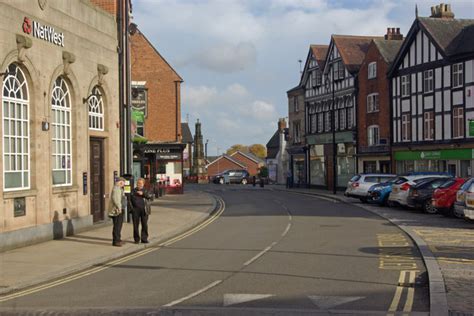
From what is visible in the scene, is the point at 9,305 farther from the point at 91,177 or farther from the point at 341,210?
the point at 341,210

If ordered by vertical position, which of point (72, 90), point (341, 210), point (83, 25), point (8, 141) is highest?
point (83, 25)

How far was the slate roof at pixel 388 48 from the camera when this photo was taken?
48681 mm

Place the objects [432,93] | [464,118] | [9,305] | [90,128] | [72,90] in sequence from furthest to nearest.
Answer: [432,93]
[464,118]
[90,128]
[72,90]
[9,305]

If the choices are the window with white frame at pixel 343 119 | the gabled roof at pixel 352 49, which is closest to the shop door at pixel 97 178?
the gabled roof at pixel 352 49

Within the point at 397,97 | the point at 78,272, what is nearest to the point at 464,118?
the point at 397,97

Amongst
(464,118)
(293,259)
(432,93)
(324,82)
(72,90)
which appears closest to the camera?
(293,259)

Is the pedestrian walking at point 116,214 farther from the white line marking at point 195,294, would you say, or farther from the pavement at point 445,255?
the pavement at point 445,255

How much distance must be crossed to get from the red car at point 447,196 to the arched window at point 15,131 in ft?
48.8

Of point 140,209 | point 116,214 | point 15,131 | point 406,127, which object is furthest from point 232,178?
→ point 15,131

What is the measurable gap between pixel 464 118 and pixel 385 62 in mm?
10598

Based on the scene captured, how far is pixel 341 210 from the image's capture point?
30.2m

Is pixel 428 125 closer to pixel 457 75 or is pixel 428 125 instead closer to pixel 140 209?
pixel 457 75

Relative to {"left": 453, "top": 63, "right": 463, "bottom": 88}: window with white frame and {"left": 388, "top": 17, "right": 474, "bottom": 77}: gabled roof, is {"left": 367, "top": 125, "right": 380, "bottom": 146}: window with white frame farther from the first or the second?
{"left": 453, "top": 63, "right": 463, "bottom": 88}: window with white frame

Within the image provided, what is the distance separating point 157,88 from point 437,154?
2038 centimetres
